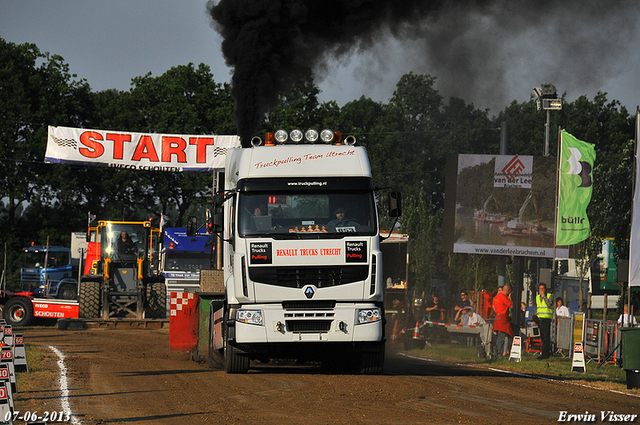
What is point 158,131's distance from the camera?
5284 cm

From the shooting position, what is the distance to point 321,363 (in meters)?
16.0

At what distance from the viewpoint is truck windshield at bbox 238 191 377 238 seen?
1245cm

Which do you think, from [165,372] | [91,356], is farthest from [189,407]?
[91,356]

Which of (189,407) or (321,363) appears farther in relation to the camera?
(321,363)

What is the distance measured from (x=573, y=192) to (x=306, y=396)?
1382cm

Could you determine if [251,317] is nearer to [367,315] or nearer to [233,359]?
[233,359]

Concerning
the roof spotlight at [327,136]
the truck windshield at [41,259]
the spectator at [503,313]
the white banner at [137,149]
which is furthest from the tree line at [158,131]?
the roof spotlight at [327,136]

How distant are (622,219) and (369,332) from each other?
79.1ft

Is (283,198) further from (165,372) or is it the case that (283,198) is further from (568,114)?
(568,114)

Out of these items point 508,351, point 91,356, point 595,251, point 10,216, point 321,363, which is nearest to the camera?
point 321,363

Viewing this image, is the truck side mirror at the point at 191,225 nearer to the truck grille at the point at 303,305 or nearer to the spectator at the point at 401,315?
the truck grille at the point at 303,305

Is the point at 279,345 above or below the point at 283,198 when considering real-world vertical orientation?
below

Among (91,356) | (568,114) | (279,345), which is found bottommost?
(91,356)

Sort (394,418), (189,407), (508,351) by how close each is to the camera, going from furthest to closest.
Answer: (508,351)
(189,407)
(394,418)
